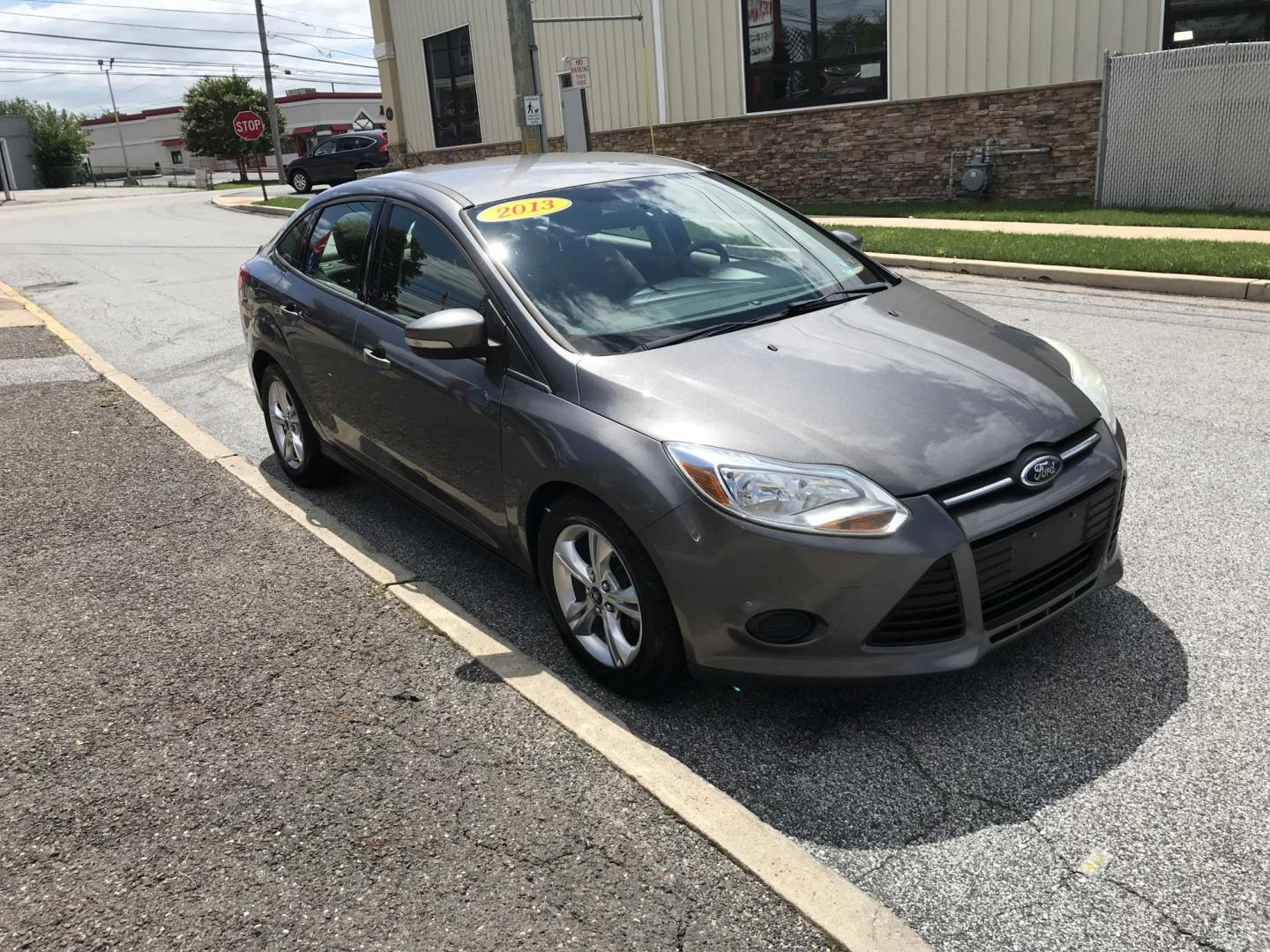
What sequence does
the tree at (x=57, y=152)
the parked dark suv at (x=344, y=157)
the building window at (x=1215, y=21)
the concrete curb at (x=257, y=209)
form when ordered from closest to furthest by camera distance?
the building window at (x=1215, y=21), the concrete curb at (x=257, y=209), the parked dark suv at (x=344, y=157), the tree at (x=57, y=152)

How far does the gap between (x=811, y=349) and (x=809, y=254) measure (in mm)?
1051

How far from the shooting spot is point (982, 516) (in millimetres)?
2922

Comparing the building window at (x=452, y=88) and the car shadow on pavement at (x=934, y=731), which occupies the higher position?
the building window at (x=452, y=88)

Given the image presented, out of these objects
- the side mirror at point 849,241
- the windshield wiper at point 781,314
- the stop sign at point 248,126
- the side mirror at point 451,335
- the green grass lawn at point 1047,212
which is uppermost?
the stop sign at point 248,126

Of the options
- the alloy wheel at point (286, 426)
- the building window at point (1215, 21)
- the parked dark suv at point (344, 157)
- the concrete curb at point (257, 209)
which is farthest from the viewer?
the parked dark suv at point (344, 157)

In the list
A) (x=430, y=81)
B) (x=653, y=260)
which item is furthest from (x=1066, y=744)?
(x=430, y=81)

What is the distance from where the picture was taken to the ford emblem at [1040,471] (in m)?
3.02

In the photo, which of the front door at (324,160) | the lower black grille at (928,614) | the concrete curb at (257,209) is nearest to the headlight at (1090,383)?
the lower black grille at (928,614)

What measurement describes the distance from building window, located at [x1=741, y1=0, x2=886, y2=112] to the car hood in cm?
1496

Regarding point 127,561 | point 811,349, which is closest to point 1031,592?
point 811,349

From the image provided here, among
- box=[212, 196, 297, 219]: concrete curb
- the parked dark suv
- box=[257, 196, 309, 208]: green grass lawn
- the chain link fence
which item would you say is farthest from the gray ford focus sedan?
the parked dark suv

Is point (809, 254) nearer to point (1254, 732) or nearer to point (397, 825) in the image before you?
point (1254, 732)

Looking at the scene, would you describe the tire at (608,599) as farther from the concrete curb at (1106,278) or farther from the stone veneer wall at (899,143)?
the stone veneer wall at (899,143)

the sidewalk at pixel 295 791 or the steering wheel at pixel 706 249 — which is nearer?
the sidewalk at pixel 295 791
